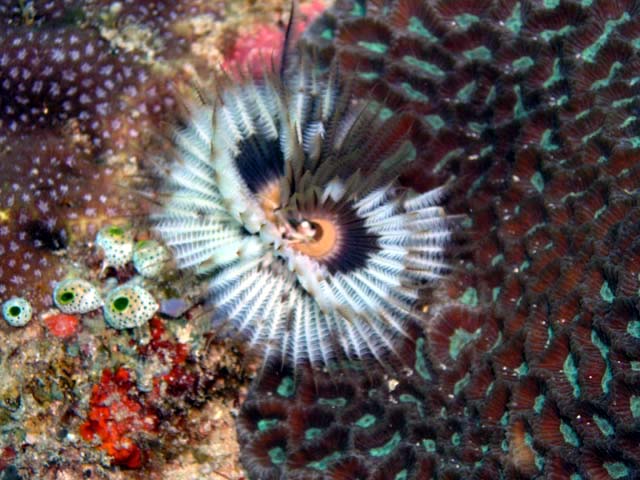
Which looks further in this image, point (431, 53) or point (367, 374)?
point (431, 53)

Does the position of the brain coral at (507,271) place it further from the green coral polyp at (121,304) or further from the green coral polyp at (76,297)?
the green coral polyp at (76,297)

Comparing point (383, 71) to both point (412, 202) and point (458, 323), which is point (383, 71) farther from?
point (458, 323)

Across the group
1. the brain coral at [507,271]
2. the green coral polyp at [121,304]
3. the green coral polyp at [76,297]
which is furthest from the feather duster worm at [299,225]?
the green coral polyp at [76,297]

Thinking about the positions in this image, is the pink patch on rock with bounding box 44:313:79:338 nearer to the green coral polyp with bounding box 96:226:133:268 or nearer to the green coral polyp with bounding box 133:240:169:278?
the green coral polyp with bounding box 96:226:133:268

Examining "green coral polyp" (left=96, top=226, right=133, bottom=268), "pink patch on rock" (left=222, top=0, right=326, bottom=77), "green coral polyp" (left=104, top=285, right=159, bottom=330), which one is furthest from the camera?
"pink patch on rock" (left=222, top=0, right=326, bottom=77)

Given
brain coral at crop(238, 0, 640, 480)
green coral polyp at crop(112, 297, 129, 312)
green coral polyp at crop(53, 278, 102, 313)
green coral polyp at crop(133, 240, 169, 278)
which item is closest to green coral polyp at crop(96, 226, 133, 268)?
green coral polyp at crop(133, 240, 169, 278)

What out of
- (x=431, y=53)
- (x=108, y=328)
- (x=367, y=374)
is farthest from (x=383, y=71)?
(x=108, y=328)
